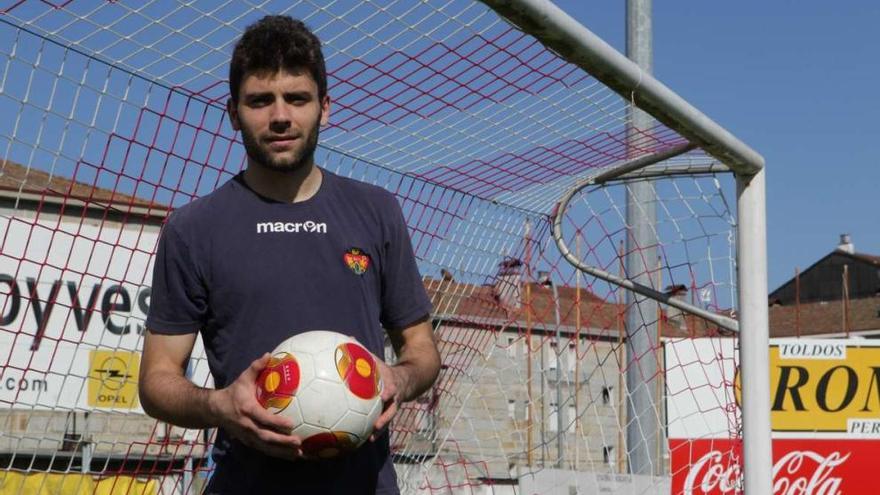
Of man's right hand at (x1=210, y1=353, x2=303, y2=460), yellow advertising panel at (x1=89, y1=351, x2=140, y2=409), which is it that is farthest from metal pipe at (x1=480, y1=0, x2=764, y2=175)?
yellow advertising panel at (x1=89, y1=351, x2=140, y2=409)

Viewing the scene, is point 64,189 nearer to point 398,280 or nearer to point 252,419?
point 398,280

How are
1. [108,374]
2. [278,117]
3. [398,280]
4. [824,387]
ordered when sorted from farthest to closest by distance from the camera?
[824,387]
[108,374]
[398,280]
[278,117]

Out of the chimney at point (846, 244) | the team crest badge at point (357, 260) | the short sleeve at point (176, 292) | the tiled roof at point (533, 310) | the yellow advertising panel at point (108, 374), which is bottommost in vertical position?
the short sleeve at point (176, 292)

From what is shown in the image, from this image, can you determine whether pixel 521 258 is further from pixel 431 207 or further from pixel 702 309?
pixel 702 309

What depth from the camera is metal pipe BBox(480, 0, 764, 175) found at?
11.1ft

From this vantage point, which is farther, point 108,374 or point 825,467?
point 825,467

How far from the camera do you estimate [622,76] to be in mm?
3898

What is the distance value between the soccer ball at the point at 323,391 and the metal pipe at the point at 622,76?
116 centimetres

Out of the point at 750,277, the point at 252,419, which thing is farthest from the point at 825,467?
the point at 252,419

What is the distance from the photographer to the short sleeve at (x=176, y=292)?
2549 millimetres

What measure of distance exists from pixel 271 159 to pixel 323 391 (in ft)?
1.53

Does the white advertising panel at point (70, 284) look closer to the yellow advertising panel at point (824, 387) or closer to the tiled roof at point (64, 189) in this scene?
the tiled roof at point (64, 189)

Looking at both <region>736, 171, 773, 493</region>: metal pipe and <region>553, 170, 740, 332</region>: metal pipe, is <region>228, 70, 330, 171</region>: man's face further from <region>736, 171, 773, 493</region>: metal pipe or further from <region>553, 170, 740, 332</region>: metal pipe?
<region>553, 170, 740, 332</region>: metal pipe

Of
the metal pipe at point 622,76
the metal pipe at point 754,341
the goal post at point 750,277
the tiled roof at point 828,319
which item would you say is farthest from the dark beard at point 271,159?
the tiled roof at point 828,319
